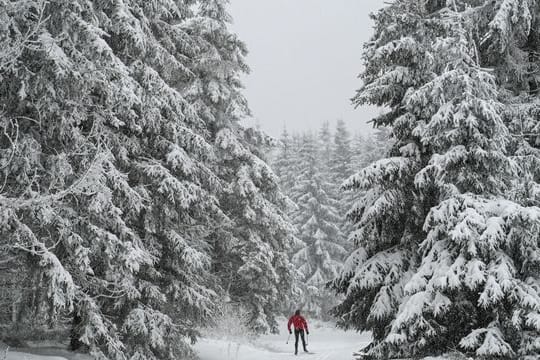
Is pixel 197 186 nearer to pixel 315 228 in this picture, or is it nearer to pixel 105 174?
pixel 105 174

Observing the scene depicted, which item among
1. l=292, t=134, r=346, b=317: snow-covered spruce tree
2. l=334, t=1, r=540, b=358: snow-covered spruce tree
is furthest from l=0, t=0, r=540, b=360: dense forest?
l=292, t=134, r=346, b=317: snow-covered spruce tree

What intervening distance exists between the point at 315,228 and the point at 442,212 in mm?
29227

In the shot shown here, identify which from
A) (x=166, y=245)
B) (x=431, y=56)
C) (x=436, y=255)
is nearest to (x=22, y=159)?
(x=166, y=245)

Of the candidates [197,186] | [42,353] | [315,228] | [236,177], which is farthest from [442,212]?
[315,228]

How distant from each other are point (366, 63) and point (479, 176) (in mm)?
4902

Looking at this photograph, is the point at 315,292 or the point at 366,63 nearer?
the point at 366,63

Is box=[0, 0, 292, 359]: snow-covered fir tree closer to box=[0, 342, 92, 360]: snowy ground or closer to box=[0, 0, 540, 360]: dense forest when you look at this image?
box=[0, 0, 540, 360]: dense forest

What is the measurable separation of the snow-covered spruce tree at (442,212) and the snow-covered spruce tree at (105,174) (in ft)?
15.0

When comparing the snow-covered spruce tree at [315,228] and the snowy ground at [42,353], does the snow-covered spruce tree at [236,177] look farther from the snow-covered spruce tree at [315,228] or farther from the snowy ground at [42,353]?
the snow-covered spruce tree at [315,228]

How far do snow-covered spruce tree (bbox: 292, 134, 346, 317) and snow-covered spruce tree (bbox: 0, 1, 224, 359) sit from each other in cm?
2340

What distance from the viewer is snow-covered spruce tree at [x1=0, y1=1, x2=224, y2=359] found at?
367 inches

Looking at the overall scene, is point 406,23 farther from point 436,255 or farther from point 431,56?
point 436,255

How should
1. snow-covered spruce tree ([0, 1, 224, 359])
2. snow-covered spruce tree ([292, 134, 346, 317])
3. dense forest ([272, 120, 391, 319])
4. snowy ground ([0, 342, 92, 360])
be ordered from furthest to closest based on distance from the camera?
snow-covered spruce tree ([292, 134, 346, 317]) → dense forest ([272, 120, 391, 319]) → snowy ground ([0, 342, 92, 360]) → snow-covered spruce tree ([0, 1, 224, 359])

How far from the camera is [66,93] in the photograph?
10.4 meters
